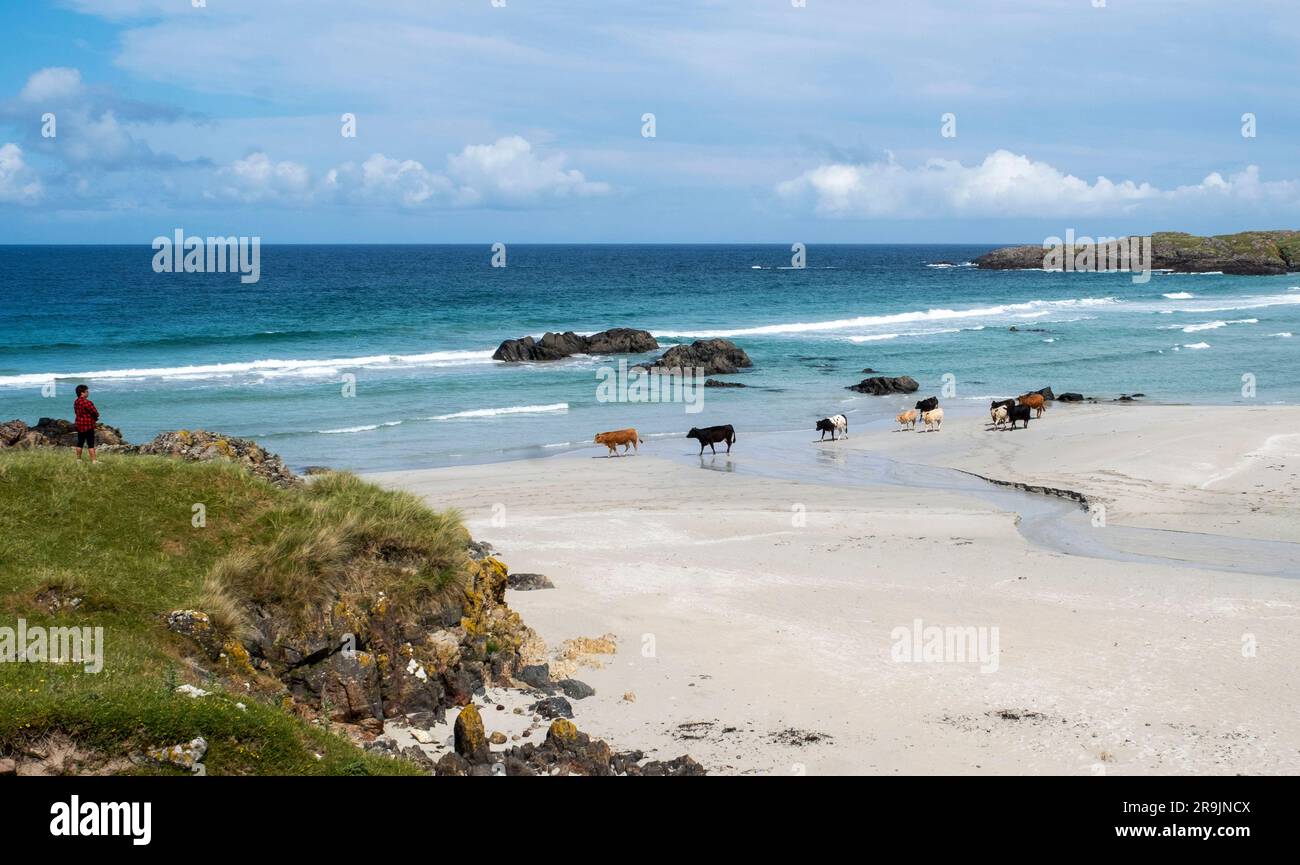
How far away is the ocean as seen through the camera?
122 ft

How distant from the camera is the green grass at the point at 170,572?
333 inches

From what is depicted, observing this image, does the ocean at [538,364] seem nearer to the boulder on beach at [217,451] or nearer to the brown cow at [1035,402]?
the brown cow at [1035,402]

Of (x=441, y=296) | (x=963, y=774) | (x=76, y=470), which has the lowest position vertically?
(x=963, y=774)

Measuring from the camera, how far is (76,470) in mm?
13477

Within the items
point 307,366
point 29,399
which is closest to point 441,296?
point 307,366

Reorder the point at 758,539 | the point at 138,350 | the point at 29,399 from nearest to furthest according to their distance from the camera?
the point at 758,539, the point at 29,399, the point at 138,350

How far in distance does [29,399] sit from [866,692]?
38.9 meters

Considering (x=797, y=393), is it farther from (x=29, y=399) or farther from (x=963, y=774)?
(x=963, y=774)

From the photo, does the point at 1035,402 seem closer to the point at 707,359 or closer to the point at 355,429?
the point at 707,359

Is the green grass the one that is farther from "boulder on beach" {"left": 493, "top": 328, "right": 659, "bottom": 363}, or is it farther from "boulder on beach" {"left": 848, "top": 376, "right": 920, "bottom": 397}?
"boulder on beach" {"left": 493, "top": 328, "right": 659, "bottom": 363}

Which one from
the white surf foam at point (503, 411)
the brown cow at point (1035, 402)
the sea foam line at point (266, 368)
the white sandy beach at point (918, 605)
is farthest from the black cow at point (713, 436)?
the sea foam line at point (266, 368)

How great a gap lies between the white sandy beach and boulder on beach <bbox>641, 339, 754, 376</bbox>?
2227 cm

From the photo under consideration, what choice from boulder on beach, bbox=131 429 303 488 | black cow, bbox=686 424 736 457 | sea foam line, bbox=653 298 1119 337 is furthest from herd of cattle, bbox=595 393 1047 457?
sea foam line, bbox=653 298 1119 337

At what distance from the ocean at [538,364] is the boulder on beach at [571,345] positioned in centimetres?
145
